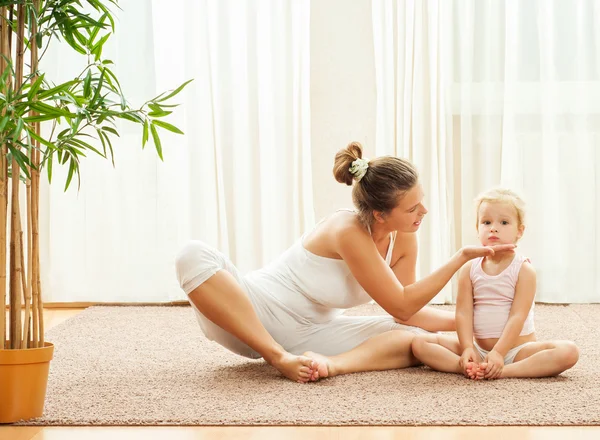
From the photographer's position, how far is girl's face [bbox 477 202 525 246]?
2.23 meters

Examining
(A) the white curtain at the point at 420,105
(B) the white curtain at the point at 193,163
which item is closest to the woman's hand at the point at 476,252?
(A) the white curtain at the point at 420,105

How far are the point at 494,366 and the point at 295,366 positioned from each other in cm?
54

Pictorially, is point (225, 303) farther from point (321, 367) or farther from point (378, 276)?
point (378, 276)

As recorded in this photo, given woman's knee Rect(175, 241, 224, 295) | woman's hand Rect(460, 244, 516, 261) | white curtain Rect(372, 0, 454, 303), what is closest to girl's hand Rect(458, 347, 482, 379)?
woman's hand Rect(460, 244, 516, 261)

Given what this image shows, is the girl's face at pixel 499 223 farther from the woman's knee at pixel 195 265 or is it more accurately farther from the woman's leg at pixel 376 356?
the woman's knee at pixel 195 265

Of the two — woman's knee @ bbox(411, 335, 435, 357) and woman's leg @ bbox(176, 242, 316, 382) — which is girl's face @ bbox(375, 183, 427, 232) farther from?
woman's leg @ bbox(176, 242, 316, 382)

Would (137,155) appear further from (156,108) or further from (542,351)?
(542,351)

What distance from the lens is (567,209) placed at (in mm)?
3893

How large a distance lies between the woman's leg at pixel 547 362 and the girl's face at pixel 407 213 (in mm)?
476

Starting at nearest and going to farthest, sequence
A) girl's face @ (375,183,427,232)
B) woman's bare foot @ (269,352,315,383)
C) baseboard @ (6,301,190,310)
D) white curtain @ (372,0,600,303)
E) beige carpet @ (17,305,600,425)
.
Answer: beige carpet @ (17,305,600,425)
woman's bare foot @ (269,352,315,383)
girl's face @ (375,183,427,232)
white curtain @ (372,0,600,303)
baseboard @ (6,301,190,310)

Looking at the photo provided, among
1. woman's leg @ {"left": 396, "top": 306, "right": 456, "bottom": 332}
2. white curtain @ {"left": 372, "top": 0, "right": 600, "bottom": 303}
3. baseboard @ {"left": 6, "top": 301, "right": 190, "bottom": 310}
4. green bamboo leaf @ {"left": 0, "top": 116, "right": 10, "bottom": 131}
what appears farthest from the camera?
baseboard @ {"left": 6, "top": 301, "right": 190, "bottom": 310}

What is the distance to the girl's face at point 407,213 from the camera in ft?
7.36

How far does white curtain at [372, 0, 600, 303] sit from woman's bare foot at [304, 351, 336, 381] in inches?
69.2

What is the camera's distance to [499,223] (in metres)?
2.23
